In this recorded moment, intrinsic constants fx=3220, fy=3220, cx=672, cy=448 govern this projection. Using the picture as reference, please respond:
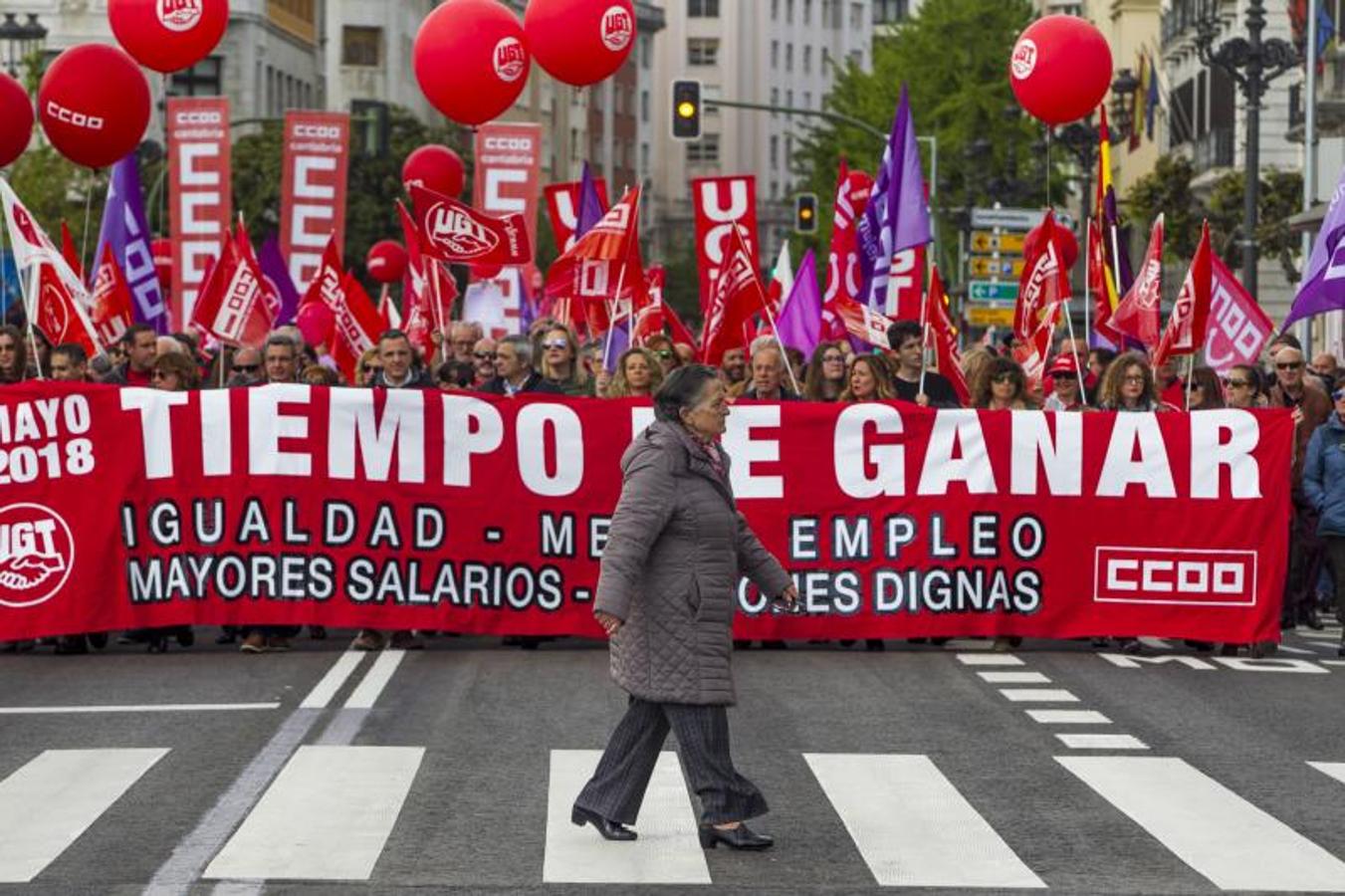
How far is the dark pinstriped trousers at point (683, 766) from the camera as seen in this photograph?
10.8 meters

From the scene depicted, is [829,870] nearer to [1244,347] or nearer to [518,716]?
[518,716]

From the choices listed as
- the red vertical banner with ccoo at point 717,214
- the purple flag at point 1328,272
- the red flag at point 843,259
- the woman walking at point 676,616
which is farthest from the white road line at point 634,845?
the red vertical banner with ccoo at point 717,214

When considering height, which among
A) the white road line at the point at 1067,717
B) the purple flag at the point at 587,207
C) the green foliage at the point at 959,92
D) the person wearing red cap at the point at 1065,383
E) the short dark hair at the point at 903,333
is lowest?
the white road line at the point at 1067,717

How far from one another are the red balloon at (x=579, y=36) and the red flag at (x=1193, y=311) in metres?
6.07

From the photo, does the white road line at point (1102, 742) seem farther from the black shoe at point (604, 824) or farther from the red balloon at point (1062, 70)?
the red balloon at point (1062, 70)

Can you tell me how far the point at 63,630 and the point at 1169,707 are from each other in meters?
6.23

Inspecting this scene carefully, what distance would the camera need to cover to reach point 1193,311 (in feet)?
65.3

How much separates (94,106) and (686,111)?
1775 centimetres

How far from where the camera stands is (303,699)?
50.3 ft

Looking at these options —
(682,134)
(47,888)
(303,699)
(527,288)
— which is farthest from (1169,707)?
(682,134)

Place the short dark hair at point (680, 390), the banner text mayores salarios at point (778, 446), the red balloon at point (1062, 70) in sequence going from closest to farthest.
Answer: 1. the short dark hair at point (680, 390)
2. the banner text mayores salarios at point (778, 446)
3. the red balloon at point (1062, 70)

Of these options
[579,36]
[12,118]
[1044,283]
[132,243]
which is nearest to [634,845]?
[1044,283]

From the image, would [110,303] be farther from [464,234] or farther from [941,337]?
[941,337]

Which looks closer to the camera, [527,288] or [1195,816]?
[1195,816]
